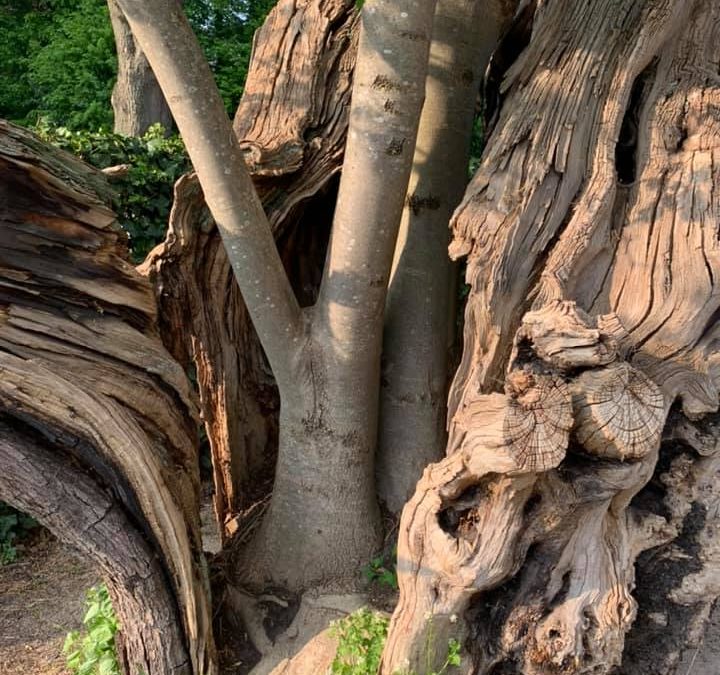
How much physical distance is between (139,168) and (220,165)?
10.3 ft

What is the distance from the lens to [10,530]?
5531mm

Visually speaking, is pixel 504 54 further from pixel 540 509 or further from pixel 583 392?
pixel 540 509

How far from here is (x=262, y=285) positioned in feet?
9.67

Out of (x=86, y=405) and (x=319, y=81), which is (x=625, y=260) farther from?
(x=86, y=405)

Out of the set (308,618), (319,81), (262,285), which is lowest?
(308,618)

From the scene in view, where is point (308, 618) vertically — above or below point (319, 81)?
below

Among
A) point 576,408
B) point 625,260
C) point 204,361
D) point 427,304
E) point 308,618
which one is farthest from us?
point 204,361

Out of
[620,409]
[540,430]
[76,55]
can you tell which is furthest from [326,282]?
[76,55]

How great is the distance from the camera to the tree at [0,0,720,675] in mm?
2498

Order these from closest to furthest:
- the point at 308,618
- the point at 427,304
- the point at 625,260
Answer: the point at 625,260 < the point at 308,618 < the point at 427,304

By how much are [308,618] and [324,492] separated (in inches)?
21.3

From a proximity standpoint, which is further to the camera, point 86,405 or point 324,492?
point 324,492

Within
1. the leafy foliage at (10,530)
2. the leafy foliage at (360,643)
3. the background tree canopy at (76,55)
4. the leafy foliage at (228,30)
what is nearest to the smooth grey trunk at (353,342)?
the leafy foliage at (360,643)

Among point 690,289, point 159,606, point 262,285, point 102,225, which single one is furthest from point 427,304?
point 159,606
